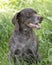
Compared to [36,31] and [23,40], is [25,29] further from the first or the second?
[36,31]

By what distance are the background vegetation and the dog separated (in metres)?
0.22

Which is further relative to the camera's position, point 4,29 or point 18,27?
point 4,29

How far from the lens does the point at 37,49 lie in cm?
595

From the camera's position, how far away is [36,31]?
7.07 m

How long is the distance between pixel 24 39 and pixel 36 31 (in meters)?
1.17

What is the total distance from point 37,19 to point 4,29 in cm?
147

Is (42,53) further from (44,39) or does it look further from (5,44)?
(5,44)

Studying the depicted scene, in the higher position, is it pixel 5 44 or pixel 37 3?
pixel 37 3

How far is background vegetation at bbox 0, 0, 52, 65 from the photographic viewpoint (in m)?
6.09

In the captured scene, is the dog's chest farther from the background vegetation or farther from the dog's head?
the background vegetation

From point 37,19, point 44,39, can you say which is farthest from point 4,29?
point 37,19

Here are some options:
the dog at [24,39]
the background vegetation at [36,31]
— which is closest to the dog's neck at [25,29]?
the dog at [24,39]

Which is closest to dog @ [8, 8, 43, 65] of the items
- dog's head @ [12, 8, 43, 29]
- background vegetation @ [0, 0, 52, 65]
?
dog's head @ [12, 8, 43, 29]

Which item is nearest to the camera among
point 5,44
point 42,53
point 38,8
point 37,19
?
point 37,19
